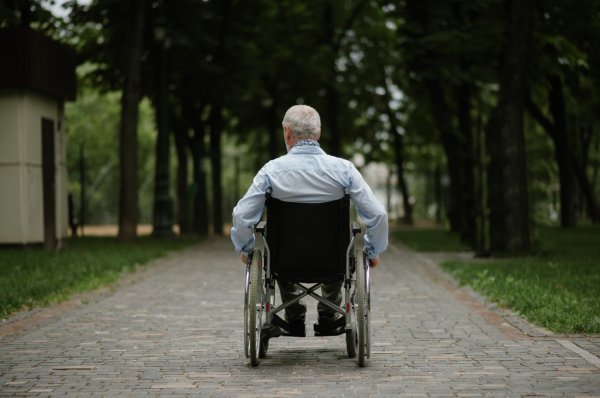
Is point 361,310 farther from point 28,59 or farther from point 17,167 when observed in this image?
point 17,167

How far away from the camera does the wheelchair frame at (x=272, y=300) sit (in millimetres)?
7242

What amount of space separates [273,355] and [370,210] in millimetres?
1450

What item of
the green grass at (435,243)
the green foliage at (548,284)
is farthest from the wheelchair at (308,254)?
the green grass at (435,243)

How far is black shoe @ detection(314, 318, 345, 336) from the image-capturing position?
768cm

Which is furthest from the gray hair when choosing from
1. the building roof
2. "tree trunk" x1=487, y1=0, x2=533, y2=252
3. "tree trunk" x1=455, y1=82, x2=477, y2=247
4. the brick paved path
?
"tree trunk" x1=455, y1=82, x2=477, y2=247

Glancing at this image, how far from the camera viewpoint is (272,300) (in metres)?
7.69

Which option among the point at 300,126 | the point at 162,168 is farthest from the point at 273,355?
the point at 162,168

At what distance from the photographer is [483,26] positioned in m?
19.5

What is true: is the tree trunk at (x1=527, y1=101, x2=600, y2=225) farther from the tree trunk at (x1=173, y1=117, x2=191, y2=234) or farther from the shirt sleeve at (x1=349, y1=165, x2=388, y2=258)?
the shirt sleeve at (x1=349, y1=165, x2=388, y2=258)

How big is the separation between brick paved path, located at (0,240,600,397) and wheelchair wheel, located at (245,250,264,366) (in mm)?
167

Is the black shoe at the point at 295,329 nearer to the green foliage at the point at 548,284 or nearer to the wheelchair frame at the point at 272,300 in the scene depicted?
the wheelchair frame at the point at 272,300

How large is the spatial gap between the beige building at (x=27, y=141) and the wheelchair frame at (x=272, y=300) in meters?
14.0

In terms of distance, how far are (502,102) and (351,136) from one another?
22761 mm

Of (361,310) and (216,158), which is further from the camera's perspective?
(216,158)
